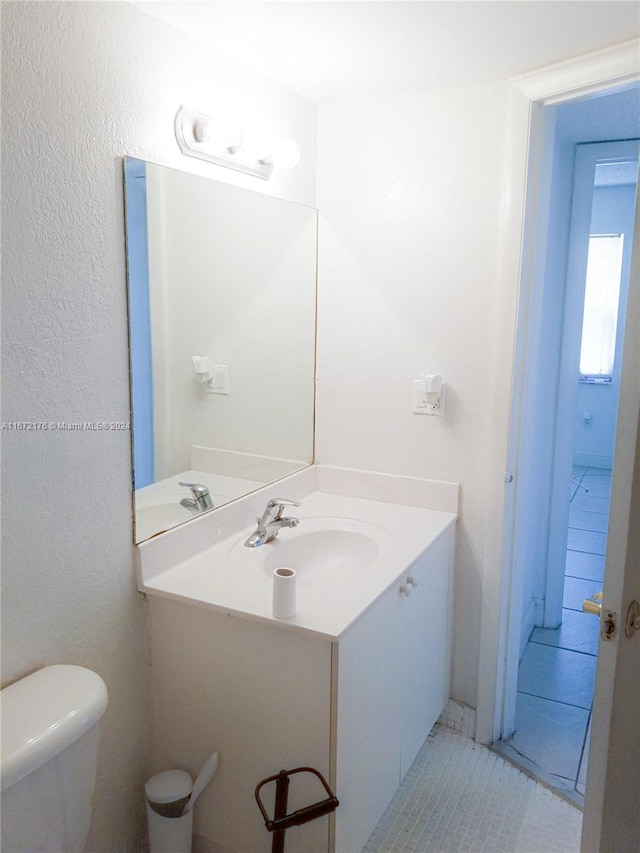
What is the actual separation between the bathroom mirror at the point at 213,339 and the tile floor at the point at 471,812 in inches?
41.1

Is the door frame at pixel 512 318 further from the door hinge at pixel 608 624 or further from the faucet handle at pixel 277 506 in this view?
the door hinge at pixel 608 624

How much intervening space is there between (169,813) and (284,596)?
2.05 ft

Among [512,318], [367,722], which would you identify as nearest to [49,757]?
[367,722]

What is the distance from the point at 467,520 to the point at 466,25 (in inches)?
55.2

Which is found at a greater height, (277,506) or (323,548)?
(277,506)

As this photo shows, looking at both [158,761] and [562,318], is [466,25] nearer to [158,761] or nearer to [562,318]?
[562,318]

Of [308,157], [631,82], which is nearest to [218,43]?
[308,157]

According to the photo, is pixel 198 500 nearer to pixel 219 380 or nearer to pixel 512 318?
pixel 219 380

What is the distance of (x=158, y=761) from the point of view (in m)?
1.68

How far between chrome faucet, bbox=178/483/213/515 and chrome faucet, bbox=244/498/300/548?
154mm

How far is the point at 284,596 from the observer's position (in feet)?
4.62

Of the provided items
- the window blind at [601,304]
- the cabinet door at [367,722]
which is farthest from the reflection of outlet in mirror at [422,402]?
the window blind at [601,304]

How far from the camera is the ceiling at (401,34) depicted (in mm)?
1400

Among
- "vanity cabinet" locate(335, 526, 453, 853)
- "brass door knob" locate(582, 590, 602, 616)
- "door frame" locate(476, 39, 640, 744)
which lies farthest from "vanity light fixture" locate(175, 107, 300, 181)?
"brass door knob" locate(582, 590, 602, 616)
